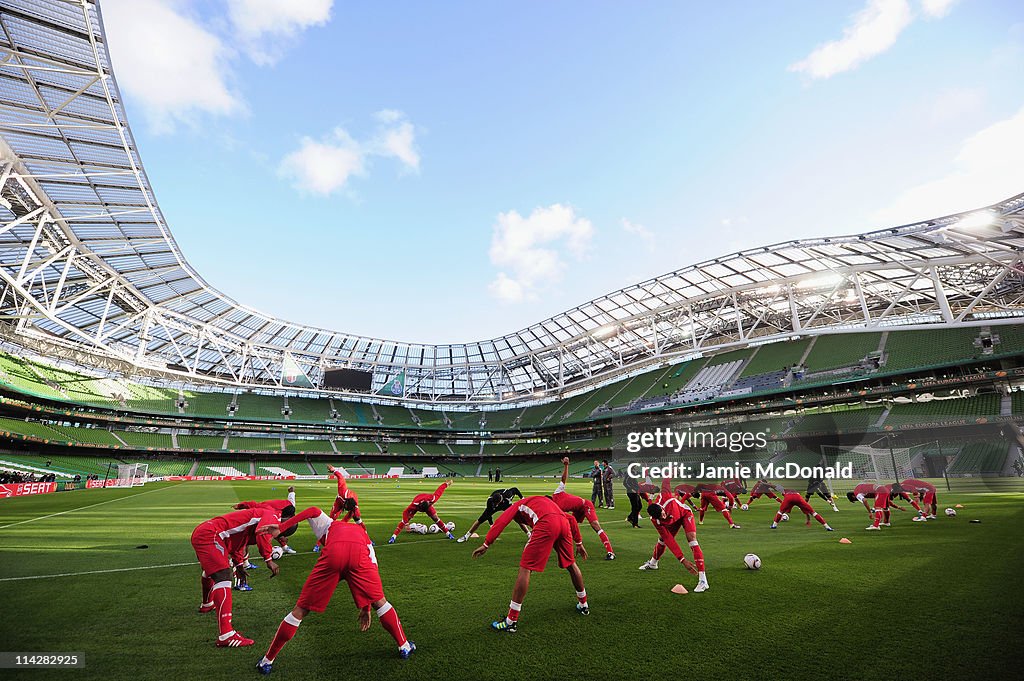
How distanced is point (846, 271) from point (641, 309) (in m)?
17.0

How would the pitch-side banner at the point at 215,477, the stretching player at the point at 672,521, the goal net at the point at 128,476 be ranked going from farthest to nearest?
1. the pitch-side banner at the point at 215,477
2. the goal net at the point at 128,476
3. the stretching player at the point at 672,521

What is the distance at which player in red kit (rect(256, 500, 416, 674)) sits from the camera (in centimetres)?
417

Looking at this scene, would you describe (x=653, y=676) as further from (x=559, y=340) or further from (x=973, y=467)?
(x=559, y=340)

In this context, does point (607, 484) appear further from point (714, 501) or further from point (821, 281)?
point (821, 281)

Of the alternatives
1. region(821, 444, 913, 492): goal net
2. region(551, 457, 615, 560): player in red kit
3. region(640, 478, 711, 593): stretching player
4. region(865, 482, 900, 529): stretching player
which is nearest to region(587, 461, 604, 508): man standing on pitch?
region(865, 482, 900, 529): stretching player

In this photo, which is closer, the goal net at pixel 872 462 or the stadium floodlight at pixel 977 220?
the stadium floodlight at pixel 977 220

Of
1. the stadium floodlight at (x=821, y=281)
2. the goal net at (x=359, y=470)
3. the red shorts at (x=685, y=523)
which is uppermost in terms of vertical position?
the stadium floodlight at (x=821, y=281)

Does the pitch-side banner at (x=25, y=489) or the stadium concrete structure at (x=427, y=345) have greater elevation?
the stadium concrete structure at (x=427, y=345)

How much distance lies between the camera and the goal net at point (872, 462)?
25.9m

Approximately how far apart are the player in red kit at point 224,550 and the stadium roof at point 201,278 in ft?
68.6

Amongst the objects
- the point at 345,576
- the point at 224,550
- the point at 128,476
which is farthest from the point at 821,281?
the point at 128,476

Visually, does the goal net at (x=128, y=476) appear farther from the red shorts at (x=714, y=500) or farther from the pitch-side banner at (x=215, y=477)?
the red shorts at (x=714, y=500)

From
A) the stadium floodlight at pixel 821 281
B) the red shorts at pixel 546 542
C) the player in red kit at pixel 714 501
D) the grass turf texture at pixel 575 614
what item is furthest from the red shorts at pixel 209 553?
the stadium floodlight at pixel 821 281

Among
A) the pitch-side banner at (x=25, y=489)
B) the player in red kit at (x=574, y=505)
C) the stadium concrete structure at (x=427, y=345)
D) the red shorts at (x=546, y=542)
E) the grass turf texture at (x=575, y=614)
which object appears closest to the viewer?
the grass turf texture at (x=575, y=614)
